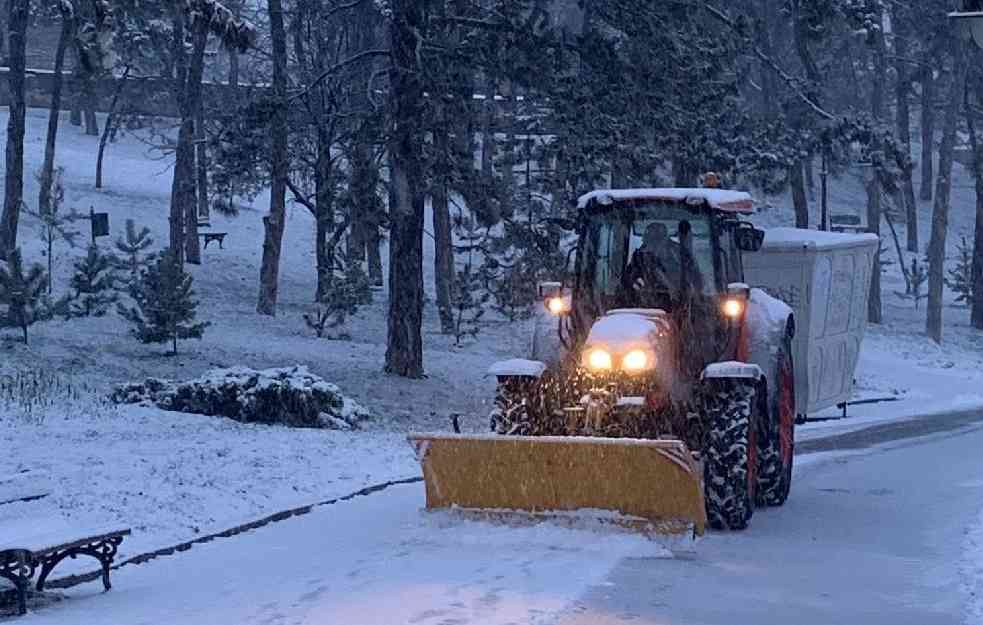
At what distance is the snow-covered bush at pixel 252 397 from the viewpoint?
19.0m

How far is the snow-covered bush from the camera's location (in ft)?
62.5

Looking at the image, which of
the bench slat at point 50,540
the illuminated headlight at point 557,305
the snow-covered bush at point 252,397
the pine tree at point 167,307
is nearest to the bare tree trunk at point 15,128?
the pine tree at point 167,307

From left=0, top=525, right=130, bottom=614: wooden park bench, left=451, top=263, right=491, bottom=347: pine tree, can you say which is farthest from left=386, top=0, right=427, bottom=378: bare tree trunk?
left=0, top=525, right=130, bottom=614: wooden park bench

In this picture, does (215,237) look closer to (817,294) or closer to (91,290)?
(91,290)

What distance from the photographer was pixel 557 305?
13242mm

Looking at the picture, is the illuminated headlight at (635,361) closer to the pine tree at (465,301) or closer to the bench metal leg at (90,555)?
the bench metal leg at (90,555)

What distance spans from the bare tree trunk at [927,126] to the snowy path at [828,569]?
42.5 meters

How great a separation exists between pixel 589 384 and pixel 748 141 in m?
23.4

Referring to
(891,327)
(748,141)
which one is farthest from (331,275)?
(891,327)

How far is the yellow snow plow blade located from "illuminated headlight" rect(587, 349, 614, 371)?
0.78 metres

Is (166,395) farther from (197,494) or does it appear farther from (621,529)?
(621,529)

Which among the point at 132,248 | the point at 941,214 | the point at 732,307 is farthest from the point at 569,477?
the point at 941,214

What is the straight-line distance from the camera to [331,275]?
33.7 meters

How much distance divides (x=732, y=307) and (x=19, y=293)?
13.8 m
